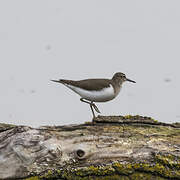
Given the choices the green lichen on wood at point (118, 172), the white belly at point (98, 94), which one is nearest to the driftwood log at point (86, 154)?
the green lichen on wood at point (118, 172)

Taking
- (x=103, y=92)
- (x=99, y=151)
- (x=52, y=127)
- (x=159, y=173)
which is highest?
(x=103, y=92)

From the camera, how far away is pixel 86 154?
4488mm

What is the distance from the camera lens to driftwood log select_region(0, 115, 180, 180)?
171 inches

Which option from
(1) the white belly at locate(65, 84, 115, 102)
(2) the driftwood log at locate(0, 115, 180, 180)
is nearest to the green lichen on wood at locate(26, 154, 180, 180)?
(2) the driftwood log at locate(0, 115, 180, 180)

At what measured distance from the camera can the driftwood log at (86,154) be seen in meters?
4.36

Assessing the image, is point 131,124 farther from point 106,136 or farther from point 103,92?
A: point 103,92

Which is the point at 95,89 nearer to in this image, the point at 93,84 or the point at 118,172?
the point at 93,84

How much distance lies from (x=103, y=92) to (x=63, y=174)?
1919mm

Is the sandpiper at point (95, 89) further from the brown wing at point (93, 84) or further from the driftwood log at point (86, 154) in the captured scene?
the driftwood log at point (86, 154)

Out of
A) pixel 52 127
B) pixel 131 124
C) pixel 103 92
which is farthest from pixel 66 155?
pixel 103 92

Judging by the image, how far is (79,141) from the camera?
183 inches

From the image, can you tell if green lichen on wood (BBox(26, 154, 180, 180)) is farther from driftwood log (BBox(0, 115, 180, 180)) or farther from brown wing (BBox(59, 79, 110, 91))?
brown wing (BBox(59, 79, 110, 91))

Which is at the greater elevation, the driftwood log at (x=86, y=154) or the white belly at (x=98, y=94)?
the white belly at (x=98, y=94)

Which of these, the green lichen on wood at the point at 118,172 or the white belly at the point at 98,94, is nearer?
the green lichen on wood at the point at 118,172
